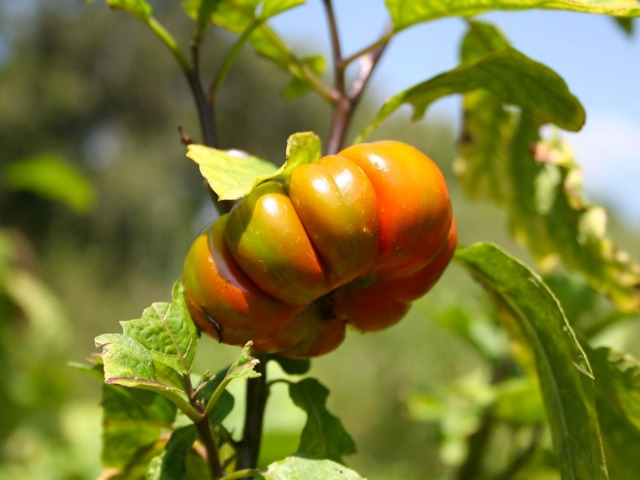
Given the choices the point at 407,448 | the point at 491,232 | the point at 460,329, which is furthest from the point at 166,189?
the point at 460,329

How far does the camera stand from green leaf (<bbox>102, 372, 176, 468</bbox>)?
767 millimetres

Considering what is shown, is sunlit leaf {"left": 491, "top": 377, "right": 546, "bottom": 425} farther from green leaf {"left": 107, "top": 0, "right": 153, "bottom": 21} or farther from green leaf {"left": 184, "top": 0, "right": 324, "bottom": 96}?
green leaf {"left": 107, "top": 0, "right": 153, "bottom": 21}

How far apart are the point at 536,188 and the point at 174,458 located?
693 mm

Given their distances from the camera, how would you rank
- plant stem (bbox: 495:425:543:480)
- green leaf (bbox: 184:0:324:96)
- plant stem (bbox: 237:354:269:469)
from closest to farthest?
1. plant stem (bbox: 237:354:269:469)
2. green leaf (bbox: 184:0:324:96)
3. plant stem (bbox: 495:425:543:480)

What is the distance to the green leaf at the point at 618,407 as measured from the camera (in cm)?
75

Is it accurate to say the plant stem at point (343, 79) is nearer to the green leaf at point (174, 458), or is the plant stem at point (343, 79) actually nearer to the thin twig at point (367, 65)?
the thin twig at point (367, 65)

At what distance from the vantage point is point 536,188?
3.74 feet

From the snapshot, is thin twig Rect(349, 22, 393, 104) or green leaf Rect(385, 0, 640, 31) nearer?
green leaf Rect(385, 0, 640, 31)

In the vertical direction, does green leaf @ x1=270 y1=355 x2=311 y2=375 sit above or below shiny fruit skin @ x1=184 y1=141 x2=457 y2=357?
below

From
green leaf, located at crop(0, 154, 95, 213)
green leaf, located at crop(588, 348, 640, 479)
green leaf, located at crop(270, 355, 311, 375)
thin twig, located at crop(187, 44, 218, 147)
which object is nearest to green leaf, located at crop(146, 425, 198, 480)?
green leaf, located at crop(270, 355, 311, 375)

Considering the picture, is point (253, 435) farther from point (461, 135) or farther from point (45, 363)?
point (45, 363)

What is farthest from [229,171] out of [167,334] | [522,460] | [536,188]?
[522,460]

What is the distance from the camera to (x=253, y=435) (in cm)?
70

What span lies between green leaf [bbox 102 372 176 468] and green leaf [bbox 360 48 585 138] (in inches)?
12.7
